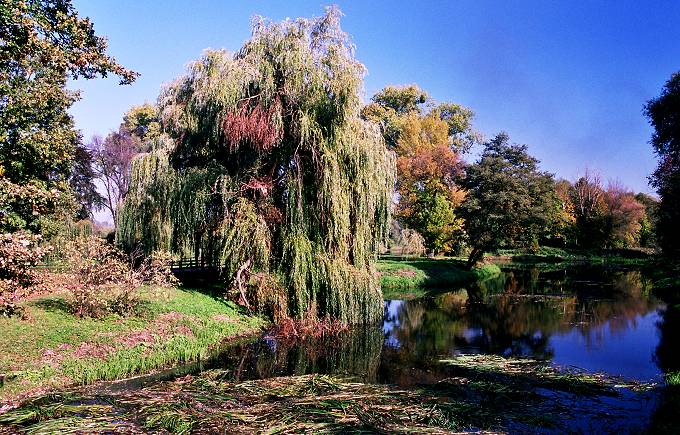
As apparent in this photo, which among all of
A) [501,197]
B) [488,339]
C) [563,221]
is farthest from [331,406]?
[563,221]

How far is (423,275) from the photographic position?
118 feet

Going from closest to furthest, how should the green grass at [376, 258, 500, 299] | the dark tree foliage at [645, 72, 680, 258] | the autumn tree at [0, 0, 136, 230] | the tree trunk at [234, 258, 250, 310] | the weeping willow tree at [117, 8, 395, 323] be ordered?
1. the autumn tree at [0, 0, 136, 230]
2. the weeping willow tree at [117, 8, 395, 323]
3. the tree trunk at [234, 258, 250, 310]
4. the dark tree foliage at [645, 72, 680, 258]
5. the green grass at [376, 258, 500, 299]

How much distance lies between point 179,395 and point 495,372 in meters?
8.11

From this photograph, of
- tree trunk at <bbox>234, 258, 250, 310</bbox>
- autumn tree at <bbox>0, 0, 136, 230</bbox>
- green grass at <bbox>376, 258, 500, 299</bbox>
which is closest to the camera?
autumn tree at <bbox>0, 0, 136, 230</bbox>

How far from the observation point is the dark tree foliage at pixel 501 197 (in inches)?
1555

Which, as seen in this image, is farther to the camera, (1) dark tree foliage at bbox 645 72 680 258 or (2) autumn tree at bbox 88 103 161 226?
(2) autumn tree at bbox 88 103 161 226

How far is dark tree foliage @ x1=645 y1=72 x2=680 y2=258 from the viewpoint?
29656mm

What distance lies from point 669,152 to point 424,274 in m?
18.7

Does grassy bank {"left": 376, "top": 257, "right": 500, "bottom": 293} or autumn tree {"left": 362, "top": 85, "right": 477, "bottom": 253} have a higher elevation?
autumn tree {"left": 362, "top": 85, "right": 477, "bottom": 253}

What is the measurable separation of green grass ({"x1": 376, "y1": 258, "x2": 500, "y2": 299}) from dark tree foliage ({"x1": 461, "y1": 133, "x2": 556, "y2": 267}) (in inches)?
92.1

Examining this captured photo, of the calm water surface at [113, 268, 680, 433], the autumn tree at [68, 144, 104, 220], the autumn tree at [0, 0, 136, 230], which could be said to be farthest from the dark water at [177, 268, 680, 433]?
the autumn tree at [68, 144, 104, 220]

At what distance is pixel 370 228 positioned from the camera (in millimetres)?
18812

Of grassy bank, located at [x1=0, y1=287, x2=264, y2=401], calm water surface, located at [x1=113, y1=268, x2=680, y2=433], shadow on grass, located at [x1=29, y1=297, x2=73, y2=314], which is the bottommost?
calm water surface, located at [x1=113, y1=268, x2=680, y2=433]

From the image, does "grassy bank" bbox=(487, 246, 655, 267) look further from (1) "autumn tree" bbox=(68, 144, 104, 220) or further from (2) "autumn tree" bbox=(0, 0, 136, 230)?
(2) "autumn tree" bbox=(0, 0, 136, 230)
